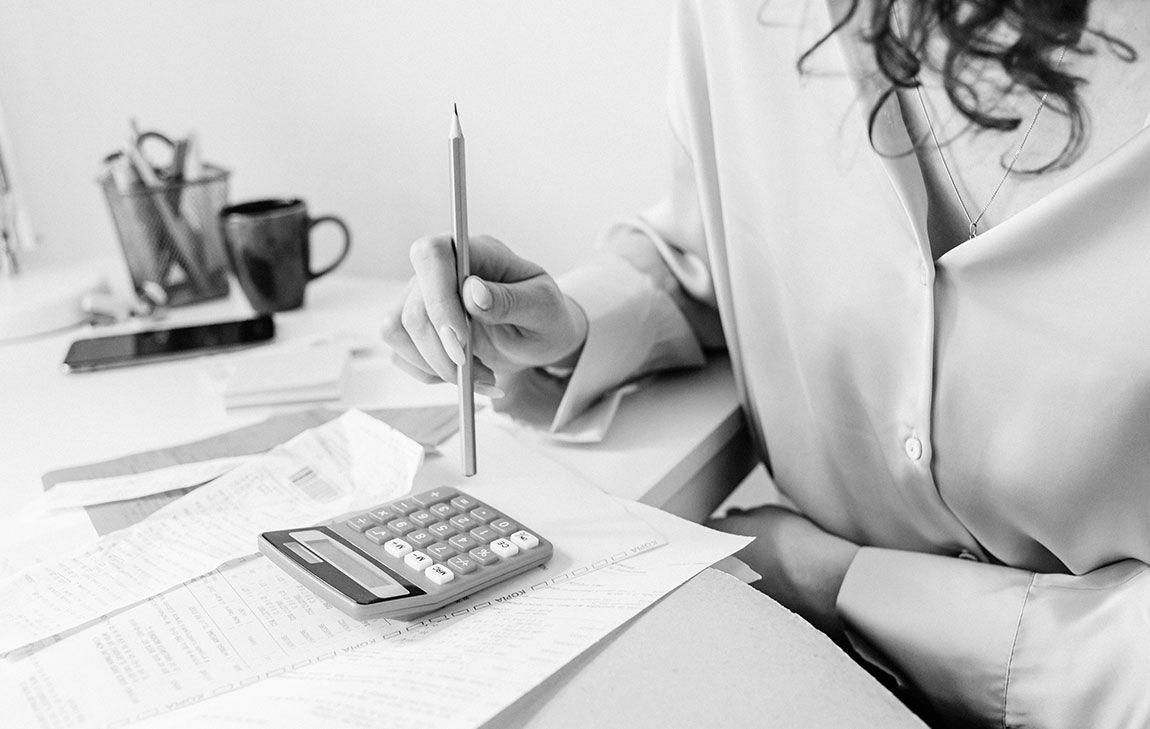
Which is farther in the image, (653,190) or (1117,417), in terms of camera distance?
(653,190)

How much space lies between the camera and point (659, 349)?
2.54 feet

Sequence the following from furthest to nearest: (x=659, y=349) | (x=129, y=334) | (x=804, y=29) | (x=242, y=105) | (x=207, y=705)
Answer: (x=242, y=105) → (x=129, y=334) → (x=659, y=349) → (x=804, y=29) → (x=207, y=705)

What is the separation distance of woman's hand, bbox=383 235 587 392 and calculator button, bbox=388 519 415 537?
0.36ft

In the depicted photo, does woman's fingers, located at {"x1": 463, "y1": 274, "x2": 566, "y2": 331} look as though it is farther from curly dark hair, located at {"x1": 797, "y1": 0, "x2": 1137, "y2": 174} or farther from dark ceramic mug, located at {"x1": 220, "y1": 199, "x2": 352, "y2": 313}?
dark ceramic mug, located at {"x1": 220, "y1": 199, "x2": 352, "y2": 313}

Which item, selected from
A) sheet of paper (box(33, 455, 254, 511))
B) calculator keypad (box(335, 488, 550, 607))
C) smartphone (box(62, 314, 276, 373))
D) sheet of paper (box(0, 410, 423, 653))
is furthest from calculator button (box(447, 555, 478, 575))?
smartphone (box(62, 314, 276, 373))

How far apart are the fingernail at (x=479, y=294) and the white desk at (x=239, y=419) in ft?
0.42

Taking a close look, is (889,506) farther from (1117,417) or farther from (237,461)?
(237,461)

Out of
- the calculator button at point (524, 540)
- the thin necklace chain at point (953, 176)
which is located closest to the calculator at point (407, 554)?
the calculator button at point (524, 540)

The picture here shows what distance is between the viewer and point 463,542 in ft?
1.71

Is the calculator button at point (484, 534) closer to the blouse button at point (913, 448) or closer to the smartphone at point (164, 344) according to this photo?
the blouse button at point (913, 448)

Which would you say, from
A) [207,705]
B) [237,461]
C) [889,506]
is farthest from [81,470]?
Result: [889,506]

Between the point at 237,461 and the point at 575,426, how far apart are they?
0.73 feet

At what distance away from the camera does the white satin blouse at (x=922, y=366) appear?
531 mm

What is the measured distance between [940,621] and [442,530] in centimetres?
29
